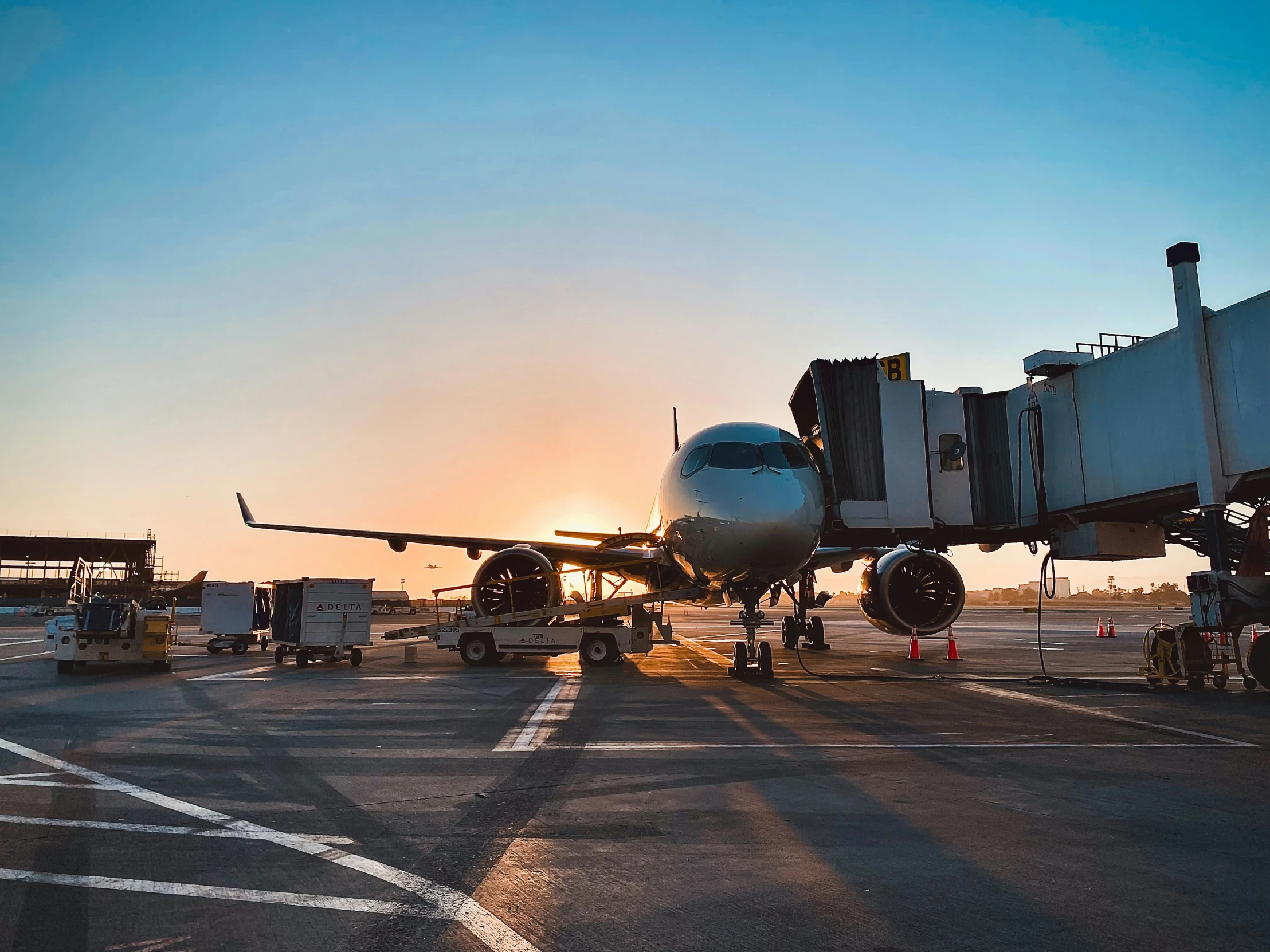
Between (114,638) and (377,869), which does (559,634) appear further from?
(377,869)

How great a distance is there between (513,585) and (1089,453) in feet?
41.1

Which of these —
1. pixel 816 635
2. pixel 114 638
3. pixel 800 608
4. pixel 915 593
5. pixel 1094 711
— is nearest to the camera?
pixel 1094 711

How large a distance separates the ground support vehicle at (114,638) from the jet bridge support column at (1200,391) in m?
19.5

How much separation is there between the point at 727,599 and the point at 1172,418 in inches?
345

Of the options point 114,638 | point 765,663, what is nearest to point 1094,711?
point 765,663

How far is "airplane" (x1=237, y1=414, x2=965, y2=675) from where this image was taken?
12.8 m

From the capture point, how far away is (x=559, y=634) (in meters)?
19.2

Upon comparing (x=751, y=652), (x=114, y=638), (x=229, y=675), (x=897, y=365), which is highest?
(x=897, y=365)

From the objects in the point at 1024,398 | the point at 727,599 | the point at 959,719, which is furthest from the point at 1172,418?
the point at 727,599

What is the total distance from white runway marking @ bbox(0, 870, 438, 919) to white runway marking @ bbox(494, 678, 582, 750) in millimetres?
4256

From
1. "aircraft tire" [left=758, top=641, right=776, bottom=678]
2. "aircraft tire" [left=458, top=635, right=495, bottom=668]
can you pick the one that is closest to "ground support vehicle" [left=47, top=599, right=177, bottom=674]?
"aircraft tire" [left=458, top=635, right=495, bottom=668]

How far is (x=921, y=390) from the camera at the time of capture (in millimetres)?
15070

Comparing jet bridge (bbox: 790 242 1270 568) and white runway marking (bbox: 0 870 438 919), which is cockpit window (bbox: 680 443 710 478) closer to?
jet bridge (bbox: 790 242 1270 568)

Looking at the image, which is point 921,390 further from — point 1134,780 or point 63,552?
point 63,552
